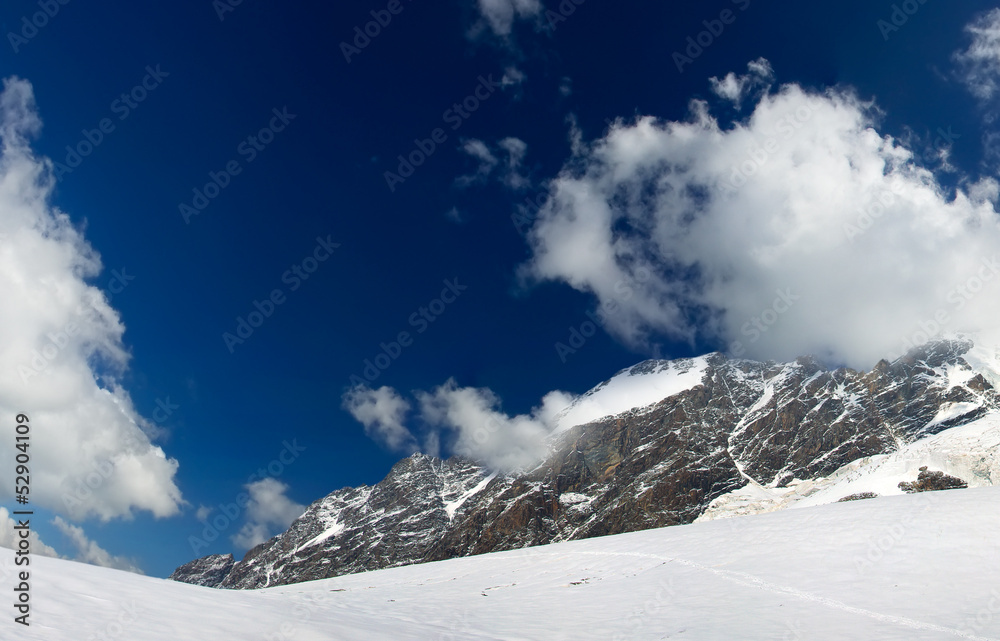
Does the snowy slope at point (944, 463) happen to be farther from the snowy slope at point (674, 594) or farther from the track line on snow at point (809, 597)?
the track line on snow at point (809, 597)

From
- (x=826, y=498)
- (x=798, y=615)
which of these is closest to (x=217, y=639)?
(x=798, y=615)

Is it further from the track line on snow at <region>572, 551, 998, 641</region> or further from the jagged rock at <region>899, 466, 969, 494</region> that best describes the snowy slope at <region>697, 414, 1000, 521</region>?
the track line on snow at <region>572, 551, 998, 641</region>

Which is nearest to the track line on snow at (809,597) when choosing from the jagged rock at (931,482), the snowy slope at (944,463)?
the snowy slope at (944,463)

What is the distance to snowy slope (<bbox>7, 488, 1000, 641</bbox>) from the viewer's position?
41.2ft

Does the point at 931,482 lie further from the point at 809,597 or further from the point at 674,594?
the point at 674,594

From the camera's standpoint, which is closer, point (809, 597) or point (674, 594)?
point (809, 597)

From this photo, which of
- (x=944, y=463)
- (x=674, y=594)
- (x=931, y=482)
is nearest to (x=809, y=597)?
(x=674, y=594)

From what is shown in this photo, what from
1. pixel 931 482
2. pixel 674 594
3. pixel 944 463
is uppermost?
pixel 674 594

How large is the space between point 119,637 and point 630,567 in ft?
83.0

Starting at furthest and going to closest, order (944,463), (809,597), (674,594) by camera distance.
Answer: (944,463)
(674,594)
(809,597)

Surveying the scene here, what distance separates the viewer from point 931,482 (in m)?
162

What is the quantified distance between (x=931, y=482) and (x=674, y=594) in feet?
628

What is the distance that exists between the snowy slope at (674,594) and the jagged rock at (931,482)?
16853 centimetres

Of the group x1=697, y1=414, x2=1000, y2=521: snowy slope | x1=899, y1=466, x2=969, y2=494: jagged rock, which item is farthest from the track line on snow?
x1=899, y1=466, x2=969, y2=494: jagged rock
